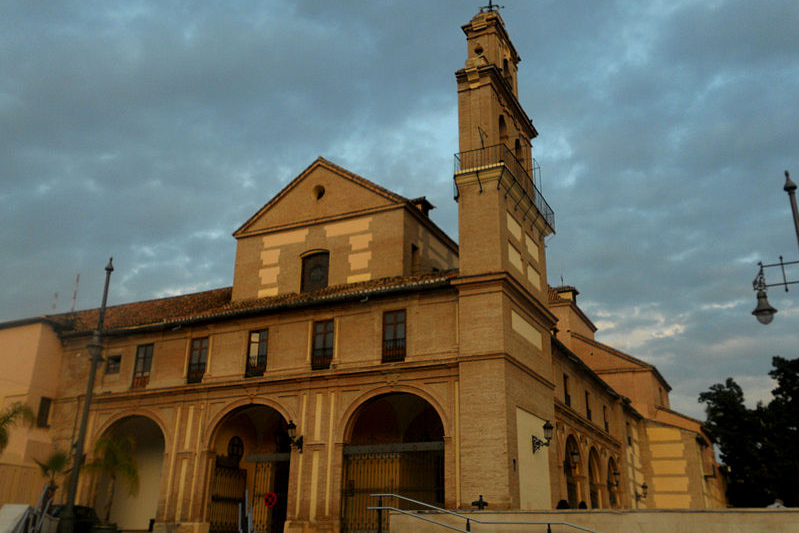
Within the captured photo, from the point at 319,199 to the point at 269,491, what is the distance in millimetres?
11469

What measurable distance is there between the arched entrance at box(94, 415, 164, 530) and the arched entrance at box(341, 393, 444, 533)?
9.20m

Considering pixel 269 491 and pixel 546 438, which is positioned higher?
pixel 546 438

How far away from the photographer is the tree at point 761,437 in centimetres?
4147

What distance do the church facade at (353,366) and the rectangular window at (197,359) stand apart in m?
0.06

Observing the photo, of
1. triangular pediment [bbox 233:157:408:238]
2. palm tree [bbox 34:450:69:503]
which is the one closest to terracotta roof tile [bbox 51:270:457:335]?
triangular pediment [bbox 233:157:408:238]

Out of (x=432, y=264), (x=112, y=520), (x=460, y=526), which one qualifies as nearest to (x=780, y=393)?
(x=432, y=264)

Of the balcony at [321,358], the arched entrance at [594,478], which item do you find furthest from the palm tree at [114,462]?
the arched entrance at [594,478]

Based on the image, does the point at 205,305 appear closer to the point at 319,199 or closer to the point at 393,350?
the point at 319,199

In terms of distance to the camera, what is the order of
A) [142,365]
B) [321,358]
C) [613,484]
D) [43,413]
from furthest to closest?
[613,484] → [43,413] → [142,365] → [321,358]

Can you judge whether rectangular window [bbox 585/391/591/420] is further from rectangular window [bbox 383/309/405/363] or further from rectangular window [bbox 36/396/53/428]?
rectangular window [bbox 36/396/53/428]


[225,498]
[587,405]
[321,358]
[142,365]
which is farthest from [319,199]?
[587,405]

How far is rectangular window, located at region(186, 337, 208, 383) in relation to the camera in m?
26.2

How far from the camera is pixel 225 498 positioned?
84.4 feet

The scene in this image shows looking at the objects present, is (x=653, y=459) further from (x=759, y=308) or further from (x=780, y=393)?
(x=759, y=308)
